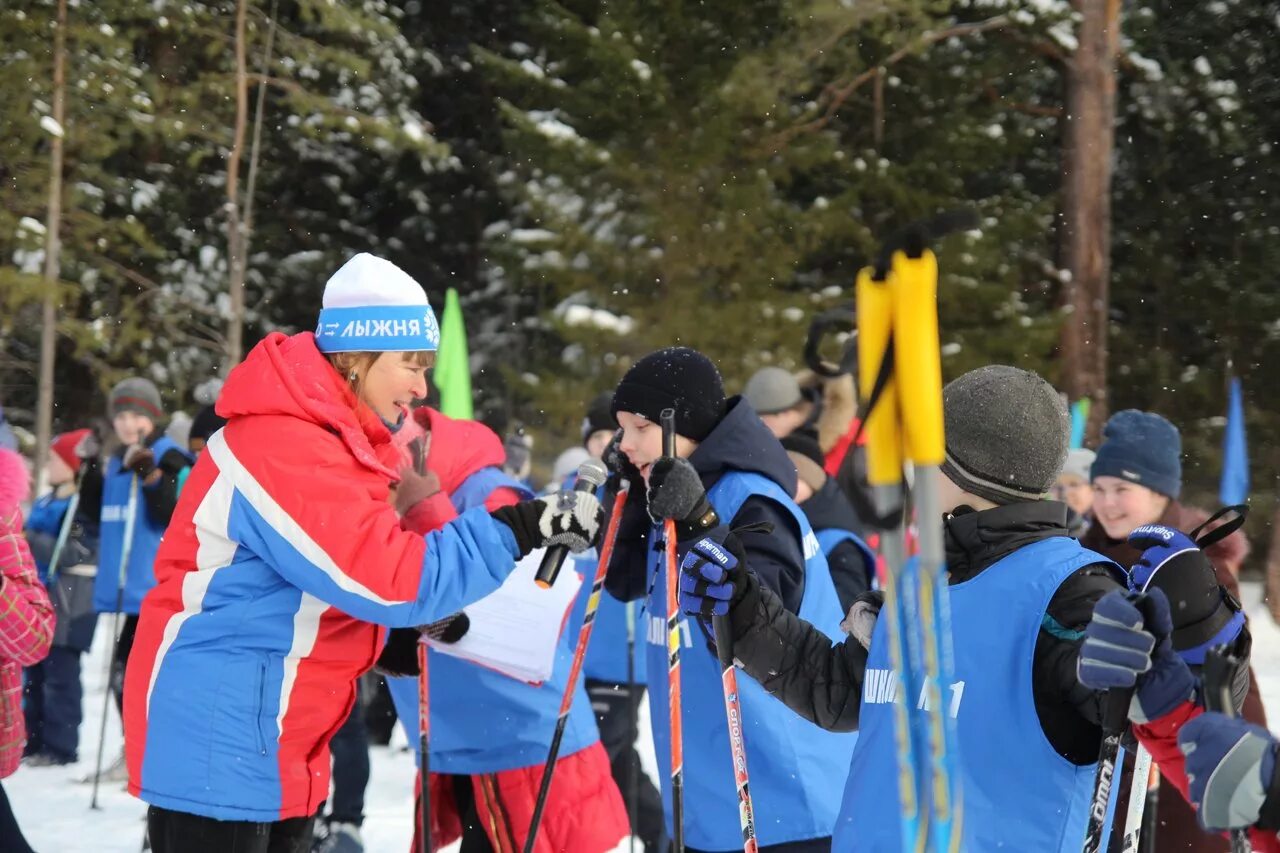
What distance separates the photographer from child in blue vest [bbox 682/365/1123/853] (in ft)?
7.94

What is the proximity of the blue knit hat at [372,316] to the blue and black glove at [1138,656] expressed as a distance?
6.31 feet

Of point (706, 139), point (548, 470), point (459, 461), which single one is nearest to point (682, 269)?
point (706, 139)

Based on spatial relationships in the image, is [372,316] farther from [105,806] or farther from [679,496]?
[105,806]

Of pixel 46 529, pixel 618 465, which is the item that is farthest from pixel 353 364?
pixel 46 529

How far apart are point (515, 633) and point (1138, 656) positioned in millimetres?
2666

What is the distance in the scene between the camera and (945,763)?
77.9 inches

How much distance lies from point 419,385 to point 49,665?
607cm

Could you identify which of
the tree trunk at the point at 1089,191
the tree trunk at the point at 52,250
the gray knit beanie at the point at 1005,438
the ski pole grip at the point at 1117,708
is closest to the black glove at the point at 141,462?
the gray knit beanie at the point at 1005,438

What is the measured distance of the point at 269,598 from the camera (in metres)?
3.19

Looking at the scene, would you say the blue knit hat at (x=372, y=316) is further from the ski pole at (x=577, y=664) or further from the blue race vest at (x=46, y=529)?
the blue race vest at (x=46, y=529)

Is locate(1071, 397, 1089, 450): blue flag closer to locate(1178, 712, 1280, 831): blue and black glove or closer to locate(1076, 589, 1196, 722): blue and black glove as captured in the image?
locate(1076, 589, 1196, 722): blue and black glove

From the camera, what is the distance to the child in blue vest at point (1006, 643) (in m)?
2.42

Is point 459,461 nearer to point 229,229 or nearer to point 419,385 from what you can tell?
point 419,385

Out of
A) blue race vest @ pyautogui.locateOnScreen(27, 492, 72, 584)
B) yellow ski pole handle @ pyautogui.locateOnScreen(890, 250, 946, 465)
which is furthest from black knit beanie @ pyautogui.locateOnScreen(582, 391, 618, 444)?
yellow ski pole handle @ pyautogui.locateOnScreen(890, 250, 946, 465)
